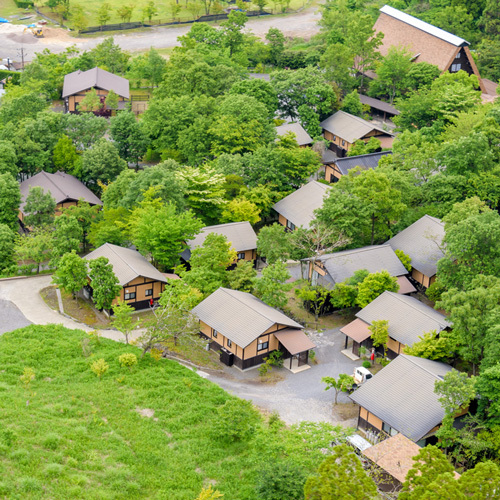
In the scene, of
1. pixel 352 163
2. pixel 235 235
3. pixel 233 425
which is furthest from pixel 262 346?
pixel 352 163

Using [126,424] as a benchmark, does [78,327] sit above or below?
below

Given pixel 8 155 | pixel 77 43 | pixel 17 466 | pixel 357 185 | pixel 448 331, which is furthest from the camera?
pixel 77 43

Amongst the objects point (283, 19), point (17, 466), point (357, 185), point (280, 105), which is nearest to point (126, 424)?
point (17, 466)

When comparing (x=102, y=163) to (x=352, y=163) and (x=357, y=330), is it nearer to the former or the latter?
(x=352, y=163)

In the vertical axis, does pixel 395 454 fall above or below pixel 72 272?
above

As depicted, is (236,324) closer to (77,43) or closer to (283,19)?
(77,43)

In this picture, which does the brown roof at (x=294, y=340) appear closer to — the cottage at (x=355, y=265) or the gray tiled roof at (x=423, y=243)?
the cottage at (x=355, y=265)
